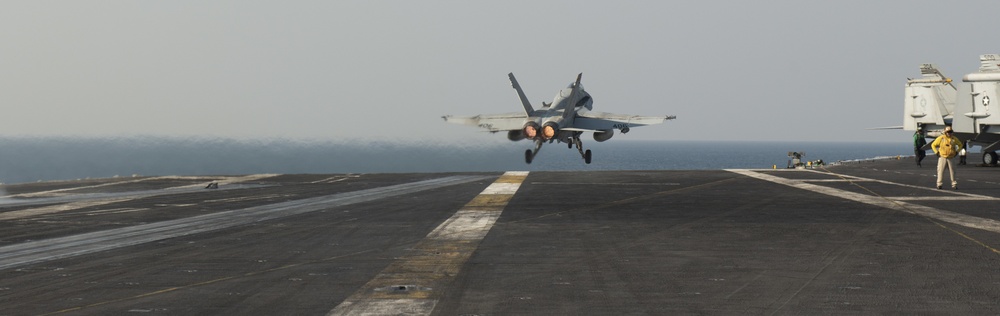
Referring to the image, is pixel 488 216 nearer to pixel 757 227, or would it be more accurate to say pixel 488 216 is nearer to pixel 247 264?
pixel 757 227

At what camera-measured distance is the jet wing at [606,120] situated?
160 feet

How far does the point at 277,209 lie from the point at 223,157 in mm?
116969

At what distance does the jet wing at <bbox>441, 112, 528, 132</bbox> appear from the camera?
48.3 metres

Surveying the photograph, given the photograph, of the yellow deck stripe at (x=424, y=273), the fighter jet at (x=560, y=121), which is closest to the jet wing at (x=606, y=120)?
the fighter jet at (x=560, y=121)

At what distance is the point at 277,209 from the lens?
23.2 m

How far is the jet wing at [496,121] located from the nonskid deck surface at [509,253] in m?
20.1

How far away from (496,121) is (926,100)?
86.0 feet

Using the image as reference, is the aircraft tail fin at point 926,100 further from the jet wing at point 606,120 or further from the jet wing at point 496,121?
the jet wing at point 496,121

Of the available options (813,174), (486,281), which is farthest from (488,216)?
(813,174)

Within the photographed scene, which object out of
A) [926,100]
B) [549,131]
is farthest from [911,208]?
[926,100]

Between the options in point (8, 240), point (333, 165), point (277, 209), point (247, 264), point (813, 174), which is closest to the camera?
point (247, 264)

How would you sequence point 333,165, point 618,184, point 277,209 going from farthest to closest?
point 333,165 < point 618,184 < point 277,209

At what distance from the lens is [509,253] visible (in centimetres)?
1390

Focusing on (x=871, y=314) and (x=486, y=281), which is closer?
(x=871, y=314)
